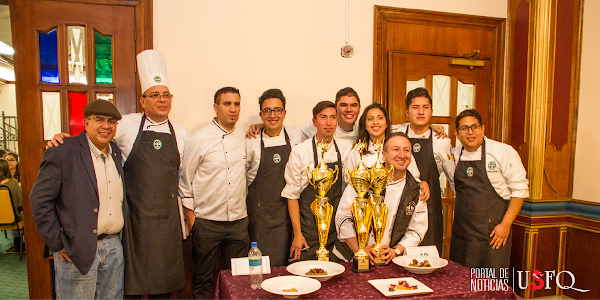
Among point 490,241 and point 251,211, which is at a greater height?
point 251,211

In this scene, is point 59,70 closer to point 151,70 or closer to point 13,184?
point 151,70

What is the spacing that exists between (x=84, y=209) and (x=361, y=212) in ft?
5.09

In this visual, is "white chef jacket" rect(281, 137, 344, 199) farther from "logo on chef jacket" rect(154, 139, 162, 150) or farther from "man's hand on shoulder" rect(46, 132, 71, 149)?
"man's hand on shoulder" rect(46, 132, 71, 149)

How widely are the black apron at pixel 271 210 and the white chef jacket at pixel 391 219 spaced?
26.9 inches

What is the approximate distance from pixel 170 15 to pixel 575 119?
3898 mm

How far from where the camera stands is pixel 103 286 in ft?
7.43

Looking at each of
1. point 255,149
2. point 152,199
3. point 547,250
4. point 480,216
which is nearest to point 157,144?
point 152,199

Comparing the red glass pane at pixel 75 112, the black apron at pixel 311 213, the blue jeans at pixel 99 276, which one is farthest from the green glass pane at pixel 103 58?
the black apron at pixel 311 213

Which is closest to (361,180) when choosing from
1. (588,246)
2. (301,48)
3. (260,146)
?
(260,146)

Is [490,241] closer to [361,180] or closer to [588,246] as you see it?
[588,246]

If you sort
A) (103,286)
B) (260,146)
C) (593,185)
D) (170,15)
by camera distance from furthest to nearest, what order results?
(593,185)
(170,15)
(260,146)
(103,286)

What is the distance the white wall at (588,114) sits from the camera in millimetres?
3445

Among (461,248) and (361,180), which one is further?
(461,248)

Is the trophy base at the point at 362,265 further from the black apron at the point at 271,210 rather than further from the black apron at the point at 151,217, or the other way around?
the black apron at the point at 151,217
